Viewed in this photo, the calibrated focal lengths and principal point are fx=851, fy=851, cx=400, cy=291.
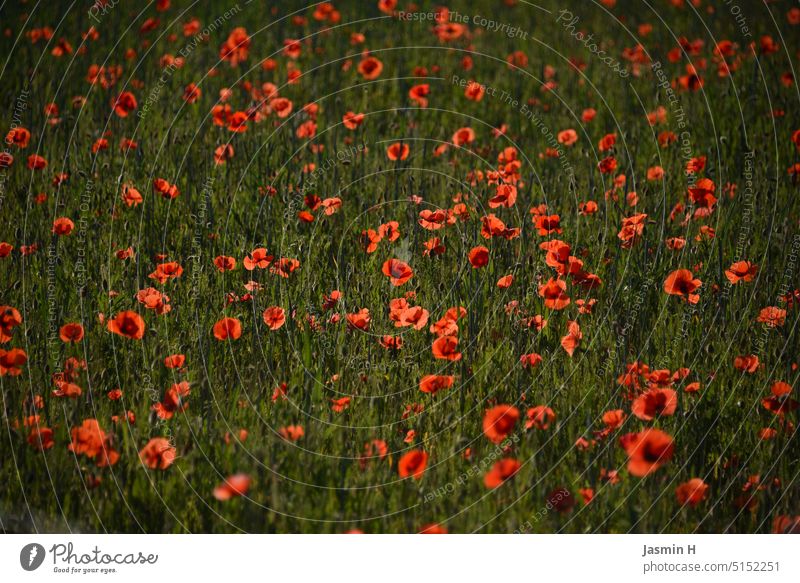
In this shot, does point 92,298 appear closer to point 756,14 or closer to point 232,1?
point 232,1

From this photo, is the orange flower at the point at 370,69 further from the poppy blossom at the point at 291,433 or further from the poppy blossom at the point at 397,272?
the poppy blossom at the point at 291,433

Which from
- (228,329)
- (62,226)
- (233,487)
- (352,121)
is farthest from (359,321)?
(352,121)

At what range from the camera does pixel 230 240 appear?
3471mm

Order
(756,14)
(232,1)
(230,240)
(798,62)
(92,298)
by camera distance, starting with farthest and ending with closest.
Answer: (232,1) → (756,14) → (798,62) → (230,240) → (92,298)

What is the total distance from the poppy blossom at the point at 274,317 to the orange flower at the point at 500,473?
0.95 meters

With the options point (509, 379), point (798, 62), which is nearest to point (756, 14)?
point (798, 62)

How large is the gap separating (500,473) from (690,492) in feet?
1.92

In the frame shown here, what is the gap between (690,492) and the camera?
2510 mm

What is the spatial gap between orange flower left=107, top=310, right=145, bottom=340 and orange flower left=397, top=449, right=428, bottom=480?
96 cm

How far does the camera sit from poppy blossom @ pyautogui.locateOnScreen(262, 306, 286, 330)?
2.97 meters

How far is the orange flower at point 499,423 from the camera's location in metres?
2.57

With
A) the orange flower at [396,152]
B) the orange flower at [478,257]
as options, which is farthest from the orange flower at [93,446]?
the orange flower at [396,152]

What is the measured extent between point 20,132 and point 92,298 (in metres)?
1.01

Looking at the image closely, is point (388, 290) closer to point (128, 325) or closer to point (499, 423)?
point (499, 423)
